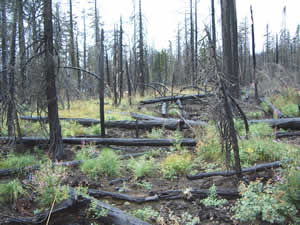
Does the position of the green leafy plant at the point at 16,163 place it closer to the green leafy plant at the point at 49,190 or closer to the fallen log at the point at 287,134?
the green leafy plant at the point at 49,190

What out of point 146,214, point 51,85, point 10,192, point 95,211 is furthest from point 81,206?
point 51,85

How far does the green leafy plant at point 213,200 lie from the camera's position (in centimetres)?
418

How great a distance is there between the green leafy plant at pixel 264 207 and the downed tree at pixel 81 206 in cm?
154

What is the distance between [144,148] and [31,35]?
4759mm

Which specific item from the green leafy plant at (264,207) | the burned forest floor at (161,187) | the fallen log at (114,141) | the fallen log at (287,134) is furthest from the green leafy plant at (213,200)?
the fallen log at (287,134)

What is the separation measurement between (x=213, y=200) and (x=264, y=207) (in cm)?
101

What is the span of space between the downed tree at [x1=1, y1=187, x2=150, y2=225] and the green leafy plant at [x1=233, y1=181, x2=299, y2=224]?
5.06 ft

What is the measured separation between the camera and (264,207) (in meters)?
3.48

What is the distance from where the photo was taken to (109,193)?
4.85 metres

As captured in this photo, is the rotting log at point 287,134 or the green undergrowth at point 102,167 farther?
the rotting log at point 287,134

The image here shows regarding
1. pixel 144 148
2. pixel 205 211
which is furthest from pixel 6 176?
pixel 205 211

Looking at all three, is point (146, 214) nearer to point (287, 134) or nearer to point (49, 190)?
point (49, 190)

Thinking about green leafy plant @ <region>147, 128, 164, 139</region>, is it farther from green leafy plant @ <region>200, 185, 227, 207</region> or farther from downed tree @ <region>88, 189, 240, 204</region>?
green leafy plant @ <region>200, 185, 227, 207</region>

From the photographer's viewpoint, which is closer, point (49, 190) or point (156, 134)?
point (49, 190)
